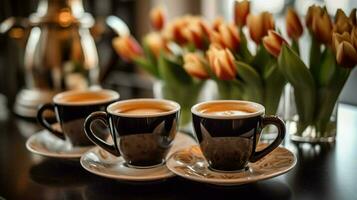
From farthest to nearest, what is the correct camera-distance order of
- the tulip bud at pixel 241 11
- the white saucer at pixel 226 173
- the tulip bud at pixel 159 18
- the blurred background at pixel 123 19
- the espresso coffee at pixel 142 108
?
the blurred background at pixel 123 19, the tulip bud at pixel 159 18, the tulip bud at pixel 241 11, the espresso coffee at pixel 142 108, the white saucer at pixel 226 173

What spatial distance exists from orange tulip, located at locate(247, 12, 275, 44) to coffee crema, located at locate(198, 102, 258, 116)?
16cm

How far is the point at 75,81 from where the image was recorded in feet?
3.64

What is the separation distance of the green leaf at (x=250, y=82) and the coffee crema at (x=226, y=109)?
10cm

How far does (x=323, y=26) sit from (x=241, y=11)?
0.45 feet

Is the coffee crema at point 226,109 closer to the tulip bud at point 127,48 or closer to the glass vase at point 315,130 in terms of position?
the glass vase at point 315,130

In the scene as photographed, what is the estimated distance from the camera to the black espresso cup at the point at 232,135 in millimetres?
655

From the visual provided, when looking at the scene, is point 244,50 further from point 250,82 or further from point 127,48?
point 127,48

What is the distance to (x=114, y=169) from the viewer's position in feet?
2.37

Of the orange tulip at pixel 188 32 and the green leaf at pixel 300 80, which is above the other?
the orange tulip at pixel 188 32

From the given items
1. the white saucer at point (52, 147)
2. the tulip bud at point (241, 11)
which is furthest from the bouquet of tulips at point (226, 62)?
the white saucer at point (52, 147)

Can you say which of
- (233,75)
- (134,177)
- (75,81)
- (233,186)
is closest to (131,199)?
(134,177)

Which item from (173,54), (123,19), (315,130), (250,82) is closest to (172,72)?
(173,54)

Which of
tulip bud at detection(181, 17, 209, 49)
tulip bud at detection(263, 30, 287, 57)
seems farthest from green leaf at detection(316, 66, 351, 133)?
tulip bud at detection(181, 17, 209, 49)

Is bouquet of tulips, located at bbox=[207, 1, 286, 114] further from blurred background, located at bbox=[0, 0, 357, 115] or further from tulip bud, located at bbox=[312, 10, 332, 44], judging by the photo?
blurred background, located at bbox=[0, 0, 357, 115]
